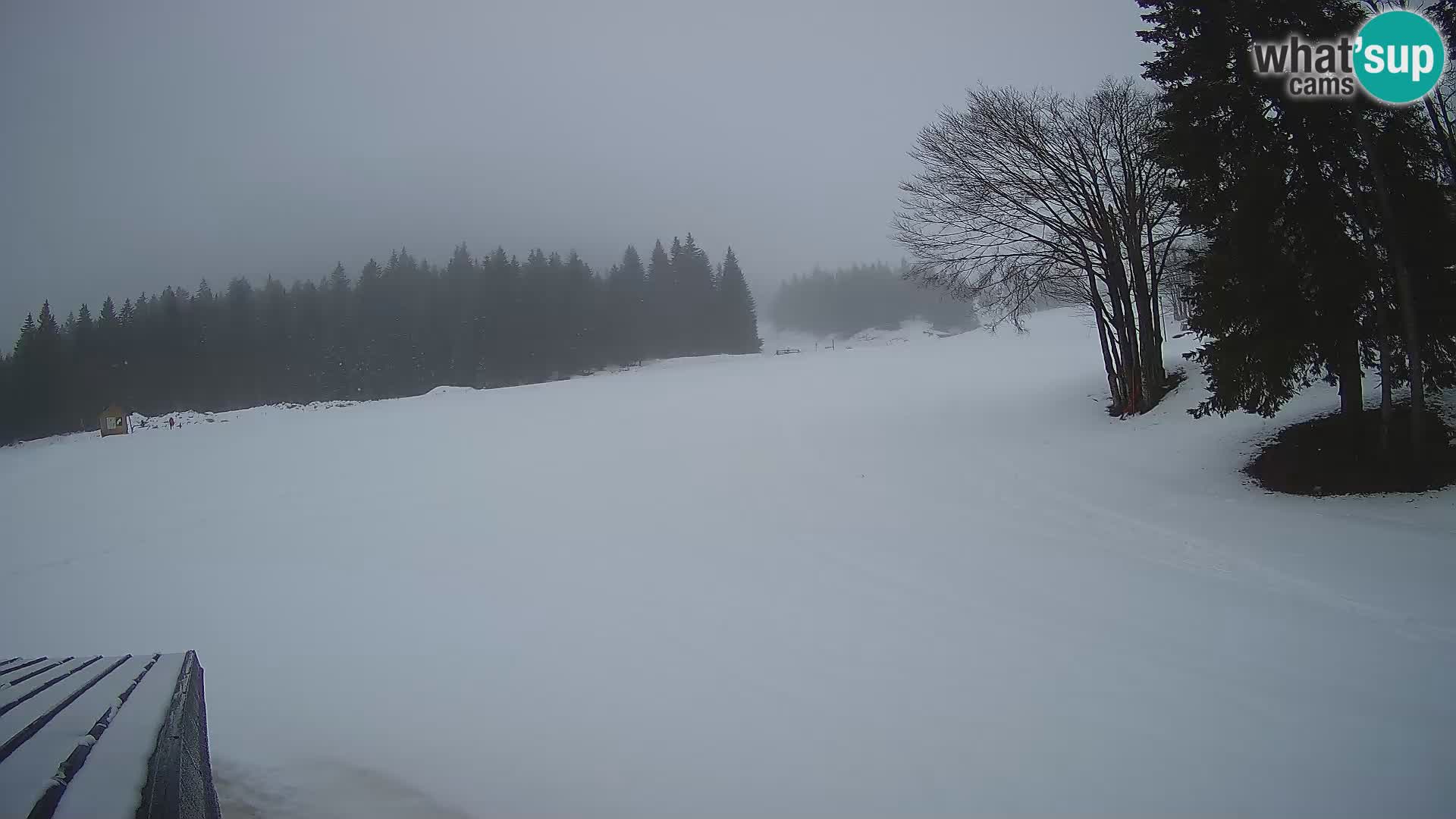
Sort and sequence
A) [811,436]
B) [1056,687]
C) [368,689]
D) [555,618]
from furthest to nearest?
[811,436], [555,618], [368,689], [1056,687]

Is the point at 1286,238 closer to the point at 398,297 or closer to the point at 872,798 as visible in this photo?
the point at 872,798

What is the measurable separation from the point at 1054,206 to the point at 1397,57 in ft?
18.6

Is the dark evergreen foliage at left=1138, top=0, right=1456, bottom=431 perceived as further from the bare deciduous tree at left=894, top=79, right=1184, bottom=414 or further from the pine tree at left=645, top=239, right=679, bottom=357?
the pine tree at left=645, top=239, right=679, bottom=357

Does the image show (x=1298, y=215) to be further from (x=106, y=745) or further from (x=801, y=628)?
(x=106, y=745)

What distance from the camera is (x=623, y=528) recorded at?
7523 mm

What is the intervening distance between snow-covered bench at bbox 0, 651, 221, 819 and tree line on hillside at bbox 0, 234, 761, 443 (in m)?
43.2

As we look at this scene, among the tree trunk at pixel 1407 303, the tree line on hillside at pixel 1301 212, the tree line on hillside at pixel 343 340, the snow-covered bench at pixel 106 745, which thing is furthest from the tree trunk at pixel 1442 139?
the tree line on hillside at pixel 343 340

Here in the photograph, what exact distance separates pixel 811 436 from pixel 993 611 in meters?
7.95

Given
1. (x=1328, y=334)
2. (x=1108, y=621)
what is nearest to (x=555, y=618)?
(x=1108, y=621)

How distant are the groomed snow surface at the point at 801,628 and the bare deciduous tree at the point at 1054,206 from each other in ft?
7.91

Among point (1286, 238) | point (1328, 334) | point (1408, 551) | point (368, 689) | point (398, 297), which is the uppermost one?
point (398, 297)
